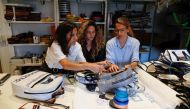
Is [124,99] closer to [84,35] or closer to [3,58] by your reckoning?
[84,35]

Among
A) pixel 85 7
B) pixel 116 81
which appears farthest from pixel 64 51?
pixel 85 7

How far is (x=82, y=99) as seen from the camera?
1063 mm

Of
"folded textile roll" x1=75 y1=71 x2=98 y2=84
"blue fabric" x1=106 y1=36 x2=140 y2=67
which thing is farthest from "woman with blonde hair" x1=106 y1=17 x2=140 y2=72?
"folded textile roll" x1=75 y1=71 x2=98 y2=84

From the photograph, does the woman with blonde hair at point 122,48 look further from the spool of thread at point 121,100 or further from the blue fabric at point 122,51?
the spool of thread at point 121,100

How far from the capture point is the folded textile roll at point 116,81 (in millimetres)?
1062

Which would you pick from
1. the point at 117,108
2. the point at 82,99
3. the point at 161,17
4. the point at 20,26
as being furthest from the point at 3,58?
the point at 161,17

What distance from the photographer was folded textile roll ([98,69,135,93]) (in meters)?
1.06

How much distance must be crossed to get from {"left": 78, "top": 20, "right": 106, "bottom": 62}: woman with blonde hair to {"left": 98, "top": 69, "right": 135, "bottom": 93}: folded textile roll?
1061 mm

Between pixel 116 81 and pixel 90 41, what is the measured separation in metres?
1.19

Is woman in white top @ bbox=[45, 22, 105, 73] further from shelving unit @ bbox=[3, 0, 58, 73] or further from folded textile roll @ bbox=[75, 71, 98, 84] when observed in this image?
shelving unit @ bbox=[3, 0, 58, 73]

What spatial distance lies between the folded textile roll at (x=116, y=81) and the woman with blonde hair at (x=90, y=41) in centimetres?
106

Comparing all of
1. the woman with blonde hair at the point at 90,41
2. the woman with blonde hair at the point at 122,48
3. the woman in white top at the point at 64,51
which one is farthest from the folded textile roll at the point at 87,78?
the woman with blonde hair at the point at 90,41

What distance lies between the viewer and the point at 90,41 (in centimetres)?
220

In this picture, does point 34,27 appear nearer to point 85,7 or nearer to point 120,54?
point 85,7
